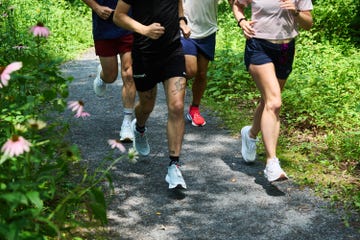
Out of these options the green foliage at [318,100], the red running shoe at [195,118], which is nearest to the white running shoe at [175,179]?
the green foliage at [318,100]

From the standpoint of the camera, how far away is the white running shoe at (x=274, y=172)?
4.85 meters

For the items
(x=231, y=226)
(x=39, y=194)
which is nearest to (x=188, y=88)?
(x=231, y=226)

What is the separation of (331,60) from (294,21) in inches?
180

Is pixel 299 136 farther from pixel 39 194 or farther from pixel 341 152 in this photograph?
pixel 39 194

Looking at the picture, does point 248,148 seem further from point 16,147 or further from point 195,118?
point 16,147

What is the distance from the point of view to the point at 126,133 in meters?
6.27

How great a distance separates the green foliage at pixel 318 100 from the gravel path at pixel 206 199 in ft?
1.26

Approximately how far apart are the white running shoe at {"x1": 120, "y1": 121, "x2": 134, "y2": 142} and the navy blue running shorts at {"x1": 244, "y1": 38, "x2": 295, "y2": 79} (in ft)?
5.47

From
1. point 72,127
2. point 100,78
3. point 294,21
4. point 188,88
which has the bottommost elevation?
point 188,88

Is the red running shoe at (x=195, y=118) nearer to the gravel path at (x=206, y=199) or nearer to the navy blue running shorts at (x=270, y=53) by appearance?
the gravel path at (x=206, y=199)

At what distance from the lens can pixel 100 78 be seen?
704cm

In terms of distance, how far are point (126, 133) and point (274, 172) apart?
197cm

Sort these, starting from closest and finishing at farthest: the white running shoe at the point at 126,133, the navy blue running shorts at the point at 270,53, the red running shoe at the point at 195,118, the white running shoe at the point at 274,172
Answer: the white running shoe at the point at 274,172
the navy blue running shorts at the point at 270,53
the white running shoe at the point at 126,133
the red running shoe at the point at 195,118

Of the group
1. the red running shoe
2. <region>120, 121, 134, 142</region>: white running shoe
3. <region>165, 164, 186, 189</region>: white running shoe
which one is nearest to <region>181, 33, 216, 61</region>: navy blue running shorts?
the red running shoe
